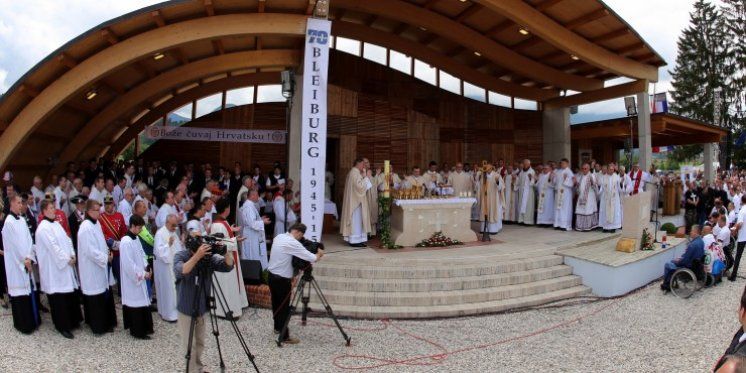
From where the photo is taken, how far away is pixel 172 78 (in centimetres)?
→ 1309

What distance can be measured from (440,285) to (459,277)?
52 cm

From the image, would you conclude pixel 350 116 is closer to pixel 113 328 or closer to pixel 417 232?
pixel 417 232

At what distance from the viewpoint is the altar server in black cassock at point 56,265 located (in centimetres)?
637

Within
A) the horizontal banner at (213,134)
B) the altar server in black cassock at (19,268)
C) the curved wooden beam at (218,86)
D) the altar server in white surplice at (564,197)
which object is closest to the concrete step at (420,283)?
the altar server in black cassock at (19,268)

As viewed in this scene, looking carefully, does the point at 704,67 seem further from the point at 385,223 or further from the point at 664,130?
the point at 385,223

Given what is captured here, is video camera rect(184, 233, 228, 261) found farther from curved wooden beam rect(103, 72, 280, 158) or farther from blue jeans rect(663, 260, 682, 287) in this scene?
curved wooden beam rect(103, 72, 280, 158)

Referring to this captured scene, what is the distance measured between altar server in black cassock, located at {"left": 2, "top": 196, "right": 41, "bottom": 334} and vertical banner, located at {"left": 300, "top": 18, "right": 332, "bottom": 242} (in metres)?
4.19

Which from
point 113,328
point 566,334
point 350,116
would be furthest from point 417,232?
point 113,328

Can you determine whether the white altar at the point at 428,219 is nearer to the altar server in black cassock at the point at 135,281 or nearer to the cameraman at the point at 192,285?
the altar server in black cassock at the point at 135,281

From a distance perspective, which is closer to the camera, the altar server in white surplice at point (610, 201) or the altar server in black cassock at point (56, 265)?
the altar server in black cassock at point (56, 265)

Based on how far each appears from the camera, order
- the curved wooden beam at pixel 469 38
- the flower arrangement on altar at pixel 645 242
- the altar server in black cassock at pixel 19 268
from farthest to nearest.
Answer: the curved wooden beam at pixel 469 38
the flower arrangement on altar at pixel 645 242
the altar server in black cassock at pixel 19 268

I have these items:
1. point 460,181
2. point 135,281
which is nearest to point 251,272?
point 135,281

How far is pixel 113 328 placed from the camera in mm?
6836

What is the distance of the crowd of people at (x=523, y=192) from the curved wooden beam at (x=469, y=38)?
341 centimetres
